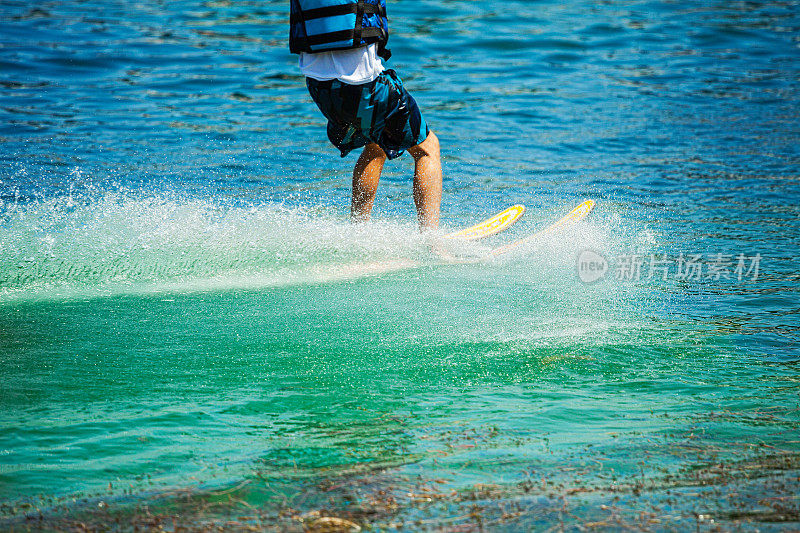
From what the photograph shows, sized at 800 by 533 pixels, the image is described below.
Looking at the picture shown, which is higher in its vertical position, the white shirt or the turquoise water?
the white shirt

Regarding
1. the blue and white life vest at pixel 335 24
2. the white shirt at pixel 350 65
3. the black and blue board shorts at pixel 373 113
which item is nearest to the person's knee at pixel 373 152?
A: the black and blue board shorts at pixel 373 113

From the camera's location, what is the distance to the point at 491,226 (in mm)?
5660

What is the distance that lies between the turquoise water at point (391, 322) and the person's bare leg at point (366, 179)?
0.43 feet

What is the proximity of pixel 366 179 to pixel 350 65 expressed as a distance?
0.80 metres

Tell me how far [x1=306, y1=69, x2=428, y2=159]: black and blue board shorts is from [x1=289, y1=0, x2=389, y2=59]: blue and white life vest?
0.74 ft

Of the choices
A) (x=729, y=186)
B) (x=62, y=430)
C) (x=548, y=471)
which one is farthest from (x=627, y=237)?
(x=62, y=430)

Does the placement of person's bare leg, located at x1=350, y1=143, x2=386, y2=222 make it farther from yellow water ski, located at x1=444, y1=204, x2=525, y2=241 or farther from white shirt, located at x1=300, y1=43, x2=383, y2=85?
white shirt, located at x1=300, y1=43, x2=383, y2=85

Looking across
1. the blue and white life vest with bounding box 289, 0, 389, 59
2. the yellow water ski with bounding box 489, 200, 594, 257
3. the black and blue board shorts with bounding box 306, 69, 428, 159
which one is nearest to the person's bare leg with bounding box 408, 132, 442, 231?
the black and blue board shorts with bounding box 306, 69, 428, 159

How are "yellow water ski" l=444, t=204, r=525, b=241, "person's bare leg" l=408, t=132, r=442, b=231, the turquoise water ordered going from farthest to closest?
1. "yellow water ski" l=444, t=204, r=525, b=241
2. "person's bare leg" l=408, t=132, r=442, b=231
3. the turquoise water

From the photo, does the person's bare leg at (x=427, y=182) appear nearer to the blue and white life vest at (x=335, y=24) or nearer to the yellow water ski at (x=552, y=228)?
the yellow water ski at (x=552, y=228)

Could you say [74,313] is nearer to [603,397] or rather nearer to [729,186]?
[603,397]

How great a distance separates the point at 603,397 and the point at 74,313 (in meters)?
2.49

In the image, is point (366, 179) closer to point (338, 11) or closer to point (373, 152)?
point (373, 152)

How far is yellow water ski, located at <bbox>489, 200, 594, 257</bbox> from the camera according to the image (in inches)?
203
